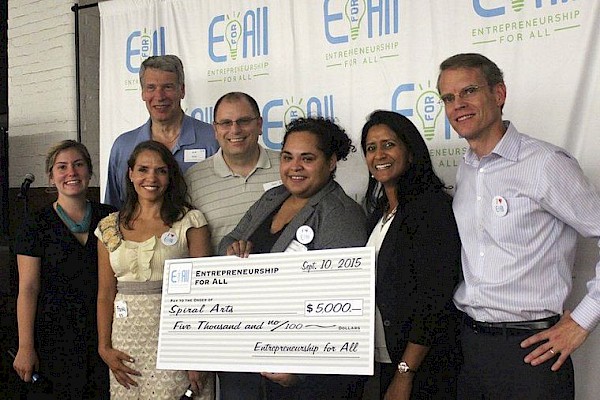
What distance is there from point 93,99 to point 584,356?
3.40 meters

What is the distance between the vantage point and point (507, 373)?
2096 millimetres

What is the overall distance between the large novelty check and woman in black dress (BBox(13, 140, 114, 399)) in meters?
0.61

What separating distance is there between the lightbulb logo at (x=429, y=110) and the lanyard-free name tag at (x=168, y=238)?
1.28 m

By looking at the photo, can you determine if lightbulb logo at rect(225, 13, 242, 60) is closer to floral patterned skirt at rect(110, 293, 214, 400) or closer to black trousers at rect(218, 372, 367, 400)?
floral patterned skirt at rect(110, 293, 214, 400)

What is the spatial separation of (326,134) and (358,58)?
0.93 meters

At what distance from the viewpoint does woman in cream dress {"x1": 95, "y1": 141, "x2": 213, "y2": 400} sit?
262cm

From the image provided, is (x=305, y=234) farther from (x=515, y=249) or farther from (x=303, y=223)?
(x=515, y=249)

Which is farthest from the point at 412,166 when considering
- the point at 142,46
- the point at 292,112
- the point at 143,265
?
the point at 142,46

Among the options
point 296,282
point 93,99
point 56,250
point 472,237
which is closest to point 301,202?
point 296,282

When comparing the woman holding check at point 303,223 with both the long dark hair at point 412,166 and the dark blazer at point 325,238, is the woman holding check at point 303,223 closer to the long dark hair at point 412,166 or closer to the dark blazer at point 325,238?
the dark blazer at point 325,238

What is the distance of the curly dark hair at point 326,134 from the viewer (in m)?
2.47

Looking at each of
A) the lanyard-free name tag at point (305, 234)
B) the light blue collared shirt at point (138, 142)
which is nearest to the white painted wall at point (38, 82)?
the light blue collared shirt at point (138, 142)

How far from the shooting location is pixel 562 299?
208cm

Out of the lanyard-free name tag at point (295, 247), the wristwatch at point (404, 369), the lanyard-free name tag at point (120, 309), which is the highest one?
the lanyard-free name tag at point (295, 247)
